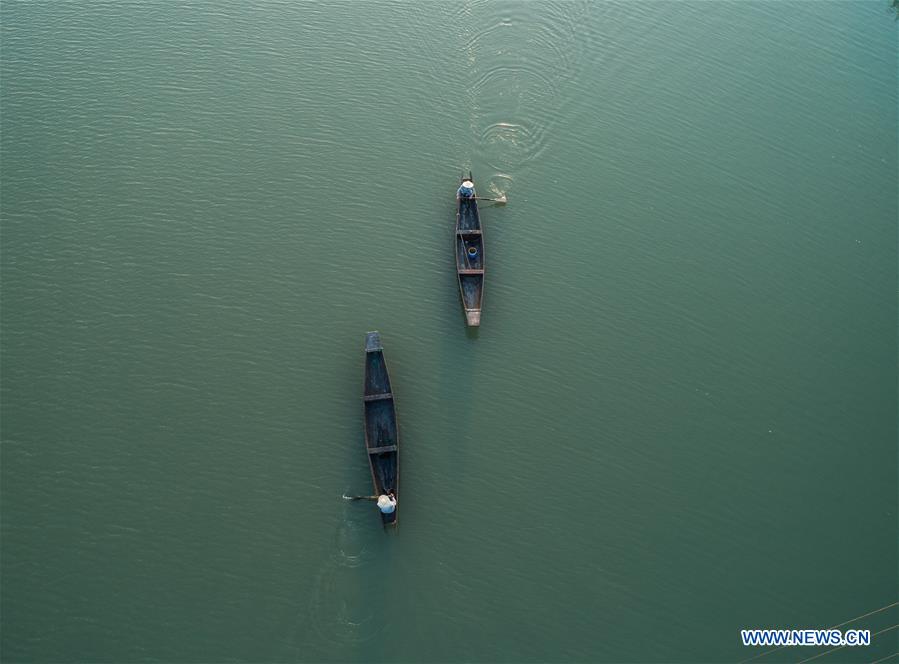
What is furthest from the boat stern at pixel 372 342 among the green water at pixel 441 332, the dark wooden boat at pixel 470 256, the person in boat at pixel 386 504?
the person in boat at pixel 386 504

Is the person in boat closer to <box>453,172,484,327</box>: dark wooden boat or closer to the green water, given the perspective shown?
the green water

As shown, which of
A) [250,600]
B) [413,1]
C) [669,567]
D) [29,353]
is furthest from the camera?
[413,1]

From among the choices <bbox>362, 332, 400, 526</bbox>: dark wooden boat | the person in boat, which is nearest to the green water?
<bbox>362, 332, 400, 526</bbox>: dark wooden boat

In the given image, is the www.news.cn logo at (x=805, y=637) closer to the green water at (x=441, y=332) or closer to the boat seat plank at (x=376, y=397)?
the green water at (x=441, y=332)

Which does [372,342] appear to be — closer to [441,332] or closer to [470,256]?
[441,332]

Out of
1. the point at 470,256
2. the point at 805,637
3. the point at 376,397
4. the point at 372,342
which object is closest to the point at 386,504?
the point at 376,397

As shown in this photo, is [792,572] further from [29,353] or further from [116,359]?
[29,353]

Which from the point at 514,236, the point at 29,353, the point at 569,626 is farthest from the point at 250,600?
the point at 514,236
